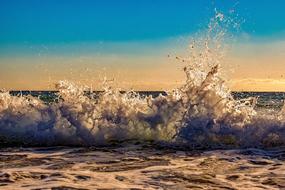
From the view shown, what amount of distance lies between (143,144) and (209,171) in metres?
4.26

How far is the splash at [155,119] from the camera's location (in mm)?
14539

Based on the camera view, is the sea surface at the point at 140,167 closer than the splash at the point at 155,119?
Yes

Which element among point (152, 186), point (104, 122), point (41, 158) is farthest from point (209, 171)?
point (104, 122)

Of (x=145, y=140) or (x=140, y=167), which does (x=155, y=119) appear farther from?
(x=140, y=167)

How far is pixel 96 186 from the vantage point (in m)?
8.40

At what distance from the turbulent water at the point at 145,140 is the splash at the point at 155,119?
0.03 m

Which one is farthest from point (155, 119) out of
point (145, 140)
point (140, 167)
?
point (140, 167)

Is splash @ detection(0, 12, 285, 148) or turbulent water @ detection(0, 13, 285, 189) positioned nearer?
turbulent water @ detection(0, 13, 285, 189)

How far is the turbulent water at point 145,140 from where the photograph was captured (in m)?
9.07

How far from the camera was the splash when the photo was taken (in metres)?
14.5

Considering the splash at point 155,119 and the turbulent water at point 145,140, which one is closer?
the turbulent water at point 145,140

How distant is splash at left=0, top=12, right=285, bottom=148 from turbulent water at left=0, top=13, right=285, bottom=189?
0.03 m

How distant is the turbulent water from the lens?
907 centimetres

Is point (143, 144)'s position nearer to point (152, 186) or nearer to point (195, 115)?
point (195, 115)
